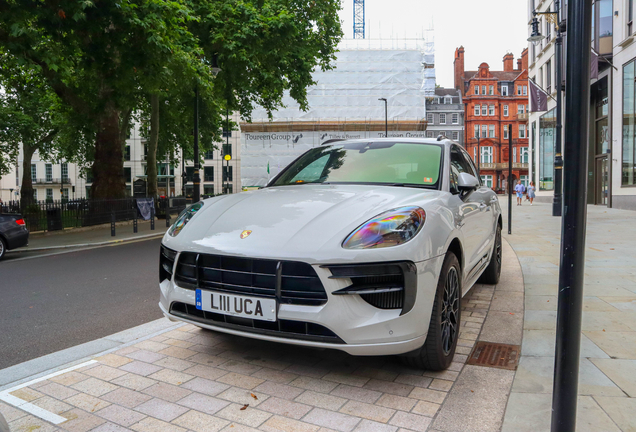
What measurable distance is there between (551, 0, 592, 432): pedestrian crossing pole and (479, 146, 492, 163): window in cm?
7679

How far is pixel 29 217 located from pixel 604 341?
17.0 metres

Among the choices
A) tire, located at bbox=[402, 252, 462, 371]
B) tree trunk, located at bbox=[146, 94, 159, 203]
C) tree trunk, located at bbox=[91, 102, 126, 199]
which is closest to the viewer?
tire, located at bbox=[402, 252, 462, 371]

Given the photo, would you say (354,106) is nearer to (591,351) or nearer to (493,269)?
(493,269)

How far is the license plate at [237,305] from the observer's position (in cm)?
280

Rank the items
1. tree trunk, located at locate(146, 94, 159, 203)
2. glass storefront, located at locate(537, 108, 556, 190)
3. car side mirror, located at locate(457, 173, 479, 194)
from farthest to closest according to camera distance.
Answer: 1. glass storefront, located at locate(537, 108, 556, 190)
2. tree trunk, located at locate(146, 94, 159, 203)
3. car side mirror, located at locate(457, 173, 479, 194)

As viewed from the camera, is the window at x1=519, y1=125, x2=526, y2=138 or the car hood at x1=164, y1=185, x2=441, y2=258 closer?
the car hood at x1=164, y1=185, x2=441, y2=258

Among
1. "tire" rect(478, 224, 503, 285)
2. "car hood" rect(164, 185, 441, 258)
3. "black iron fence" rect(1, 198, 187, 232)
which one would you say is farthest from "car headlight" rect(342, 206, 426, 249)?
"black iron fence" rect(1, 198, 187, 232)

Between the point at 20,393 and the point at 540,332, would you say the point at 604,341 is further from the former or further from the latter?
the point at 20,393

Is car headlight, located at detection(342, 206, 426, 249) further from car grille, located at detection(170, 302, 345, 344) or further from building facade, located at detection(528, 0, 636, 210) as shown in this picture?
building facade, located at detection(528, 0, 636, 210)

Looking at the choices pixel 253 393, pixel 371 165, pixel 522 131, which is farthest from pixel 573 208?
pixel 522 131

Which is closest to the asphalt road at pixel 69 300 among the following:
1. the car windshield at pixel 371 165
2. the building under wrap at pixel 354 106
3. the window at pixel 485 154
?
the car windshield at pixel 371 165

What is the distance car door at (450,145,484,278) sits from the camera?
3.84 meters

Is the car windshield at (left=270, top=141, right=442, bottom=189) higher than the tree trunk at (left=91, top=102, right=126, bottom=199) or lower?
lower

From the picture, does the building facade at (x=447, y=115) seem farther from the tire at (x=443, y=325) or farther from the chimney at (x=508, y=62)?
the tire at (x=443, y=325)
